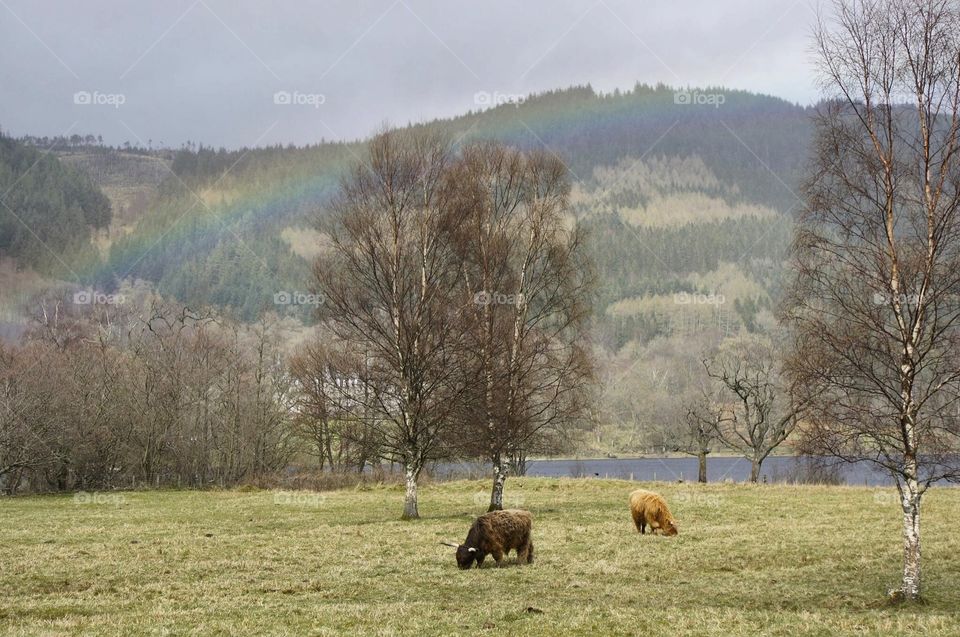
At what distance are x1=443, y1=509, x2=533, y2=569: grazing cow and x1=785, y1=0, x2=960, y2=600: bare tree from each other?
7710 mm

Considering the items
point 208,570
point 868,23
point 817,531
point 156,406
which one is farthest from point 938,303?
point 156,406

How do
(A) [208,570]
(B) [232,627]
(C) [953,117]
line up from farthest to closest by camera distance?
1. (A) [208,570]
2. (C) [953,117]
3. (B) [232,627]

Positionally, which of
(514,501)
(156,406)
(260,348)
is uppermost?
(260,348)

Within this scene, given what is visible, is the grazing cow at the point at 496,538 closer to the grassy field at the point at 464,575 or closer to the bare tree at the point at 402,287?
the grassy field at the point at 464,575

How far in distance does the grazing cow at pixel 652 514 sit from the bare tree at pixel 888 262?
1040 centimetres

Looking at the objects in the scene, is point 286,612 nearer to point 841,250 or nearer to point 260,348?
point 841,250

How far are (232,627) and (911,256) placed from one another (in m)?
14.8

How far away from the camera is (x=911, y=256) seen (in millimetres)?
16453

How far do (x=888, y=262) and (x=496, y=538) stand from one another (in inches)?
443

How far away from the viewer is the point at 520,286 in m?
36.9

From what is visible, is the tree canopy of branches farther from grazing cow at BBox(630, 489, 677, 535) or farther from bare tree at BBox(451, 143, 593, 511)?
grazing cow at BBox(630, 489, 677, 535)

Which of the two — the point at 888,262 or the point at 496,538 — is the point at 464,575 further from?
the point at 888,262

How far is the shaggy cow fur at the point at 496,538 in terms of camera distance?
20406 millimetres

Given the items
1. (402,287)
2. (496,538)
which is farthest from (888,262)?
(402,287)
